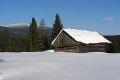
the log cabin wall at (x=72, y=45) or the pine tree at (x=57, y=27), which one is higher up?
the pine tree at (x=57, y=27)

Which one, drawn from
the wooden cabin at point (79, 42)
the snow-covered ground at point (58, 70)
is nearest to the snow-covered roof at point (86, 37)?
the wooden cabin at point (79, 42)

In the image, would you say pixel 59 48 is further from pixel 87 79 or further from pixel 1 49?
pixel 87 79

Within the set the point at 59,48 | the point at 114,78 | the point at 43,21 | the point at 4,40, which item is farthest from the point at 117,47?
the point at 114,78

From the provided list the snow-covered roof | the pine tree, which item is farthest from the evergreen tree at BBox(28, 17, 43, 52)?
the snow-covered roof

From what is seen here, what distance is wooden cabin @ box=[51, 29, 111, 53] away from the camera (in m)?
43.8

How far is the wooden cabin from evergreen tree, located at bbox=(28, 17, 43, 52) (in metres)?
16.4

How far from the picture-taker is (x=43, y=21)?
3255 inches

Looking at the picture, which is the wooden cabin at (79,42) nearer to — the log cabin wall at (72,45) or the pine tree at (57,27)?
the log cabin wall at (72,45)

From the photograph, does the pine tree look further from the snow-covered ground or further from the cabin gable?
the snow-covered ground

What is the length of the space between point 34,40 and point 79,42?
25414mm

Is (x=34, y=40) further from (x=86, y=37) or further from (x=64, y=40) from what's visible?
(x=86, y=37)

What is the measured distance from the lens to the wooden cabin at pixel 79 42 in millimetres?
43781

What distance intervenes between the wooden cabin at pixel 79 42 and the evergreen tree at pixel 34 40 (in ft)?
53.8

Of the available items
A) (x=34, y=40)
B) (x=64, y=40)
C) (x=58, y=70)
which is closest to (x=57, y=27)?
(x=34, y=40)
